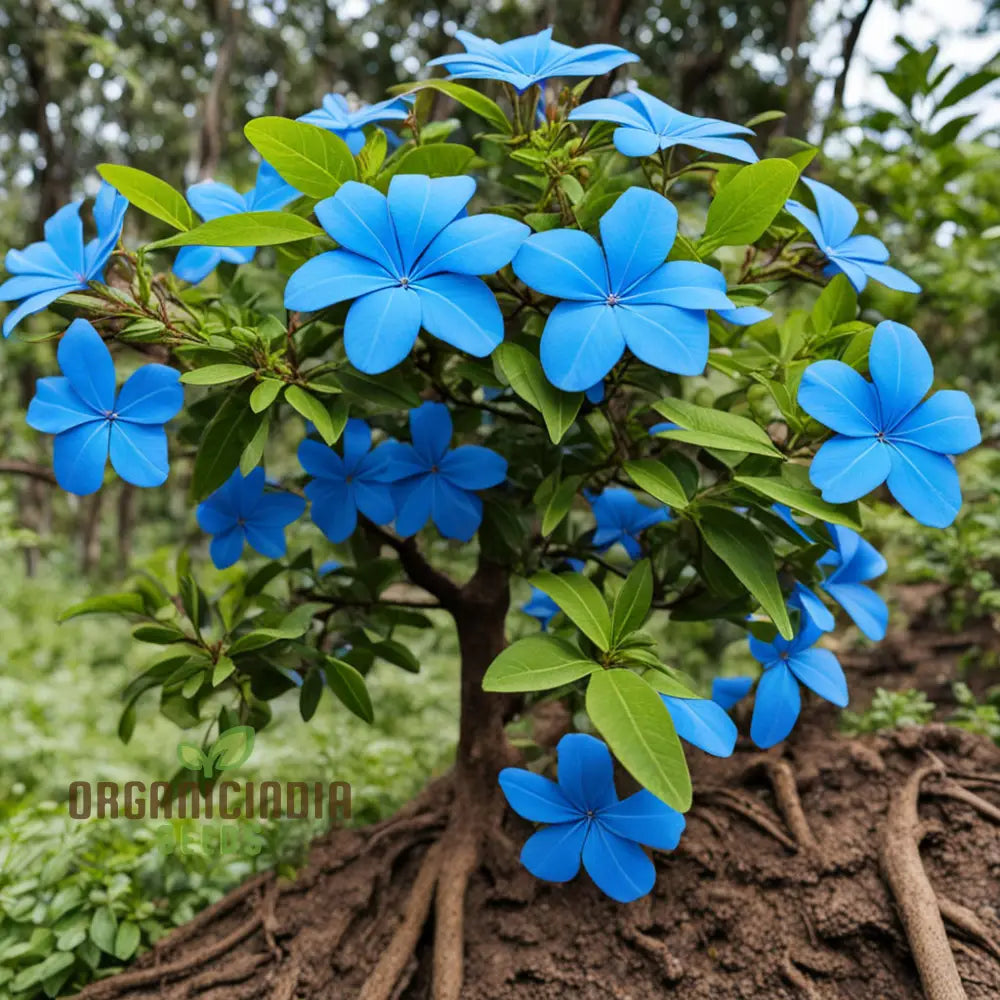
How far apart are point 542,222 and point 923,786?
109cm

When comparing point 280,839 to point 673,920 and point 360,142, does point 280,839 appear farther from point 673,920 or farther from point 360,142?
point 360,142

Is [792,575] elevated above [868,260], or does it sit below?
below

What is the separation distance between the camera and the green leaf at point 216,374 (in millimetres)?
Answer: 841

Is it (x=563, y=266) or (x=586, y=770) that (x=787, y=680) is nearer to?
(x=586, y=770)

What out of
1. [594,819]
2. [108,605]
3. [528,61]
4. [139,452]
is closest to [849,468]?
[594,819]

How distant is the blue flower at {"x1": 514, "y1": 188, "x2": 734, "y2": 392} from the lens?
793 millimetres

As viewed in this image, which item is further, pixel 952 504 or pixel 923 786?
pixel 923 786

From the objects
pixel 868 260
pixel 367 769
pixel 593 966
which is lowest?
pixel 367 769

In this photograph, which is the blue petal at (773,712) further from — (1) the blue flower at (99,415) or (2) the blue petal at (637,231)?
(1) the blue flower at (99,415)

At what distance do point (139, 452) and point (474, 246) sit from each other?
0.43 metres

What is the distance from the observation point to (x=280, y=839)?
1438 mm

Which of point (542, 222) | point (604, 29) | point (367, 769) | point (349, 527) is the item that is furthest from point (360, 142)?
point (367, 769)

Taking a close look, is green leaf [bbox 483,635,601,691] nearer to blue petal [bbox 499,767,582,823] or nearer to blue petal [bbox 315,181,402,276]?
blue petal [bbox 499,767,582,823]

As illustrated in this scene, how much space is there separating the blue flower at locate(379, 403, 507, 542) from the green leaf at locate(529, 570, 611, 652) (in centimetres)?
15
